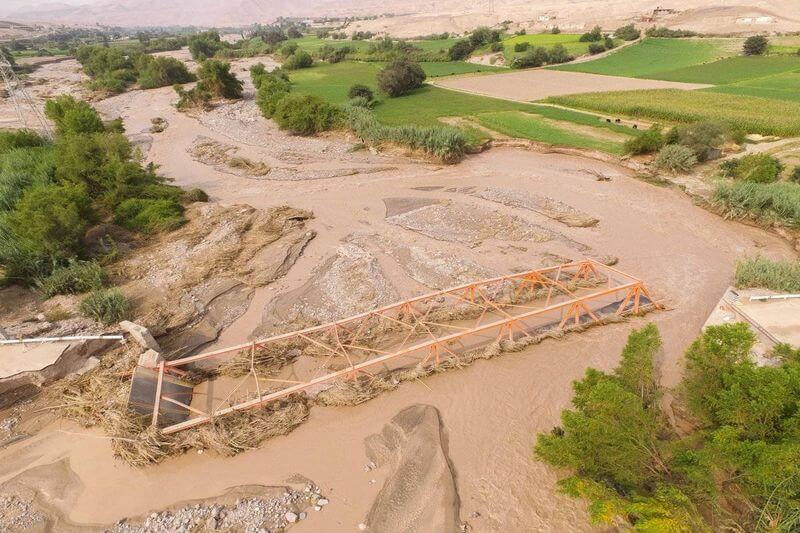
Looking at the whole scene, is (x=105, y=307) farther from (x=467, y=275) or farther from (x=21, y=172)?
(x=467, y=275)

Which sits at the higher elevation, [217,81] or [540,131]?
[217,81]

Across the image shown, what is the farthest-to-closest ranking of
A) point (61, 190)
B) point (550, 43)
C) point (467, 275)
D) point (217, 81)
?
point (550, 43) < point (217, 81) < point (61, 190) < point (467, 275)

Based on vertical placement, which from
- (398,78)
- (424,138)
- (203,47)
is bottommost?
(424,138)

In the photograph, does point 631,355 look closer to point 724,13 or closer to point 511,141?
point 511,141

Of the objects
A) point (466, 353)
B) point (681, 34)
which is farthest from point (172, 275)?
point (681, 34)

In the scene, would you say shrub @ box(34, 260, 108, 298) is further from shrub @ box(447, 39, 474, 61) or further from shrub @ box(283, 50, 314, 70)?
shrub @ box(447, 39, 474, 61)

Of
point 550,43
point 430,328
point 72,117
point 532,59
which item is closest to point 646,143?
point 430,328

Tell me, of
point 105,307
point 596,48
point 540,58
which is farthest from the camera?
point 596,48
